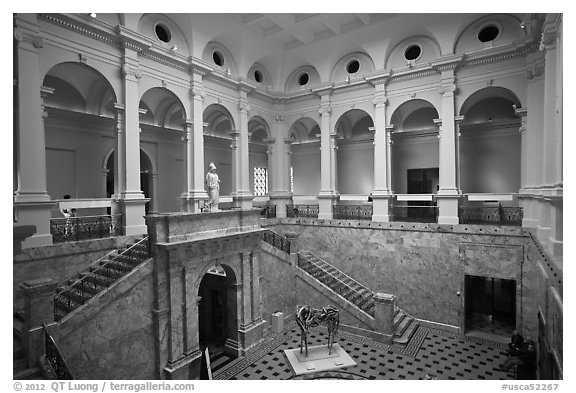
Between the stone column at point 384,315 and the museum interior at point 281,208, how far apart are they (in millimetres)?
68

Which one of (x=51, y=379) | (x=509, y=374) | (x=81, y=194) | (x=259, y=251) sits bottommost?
(x=509, y=374)

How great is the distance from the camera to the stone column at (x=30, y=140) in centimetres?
786

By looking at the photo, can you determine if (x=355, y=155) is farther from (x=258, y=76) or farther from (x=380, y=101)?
(x=258, y=76)

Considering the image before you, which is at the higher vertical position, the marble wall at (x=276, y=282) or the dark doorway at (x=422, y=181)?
the dark doorway at (x=422, y=181)

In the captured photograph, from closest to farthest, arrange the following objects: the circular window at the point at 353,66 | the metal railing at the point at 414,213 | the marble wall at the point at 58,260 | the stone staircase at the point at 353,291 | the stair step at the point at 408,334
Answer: the marble wall at the point at 58,260
the stair step at the point at 408,334
the stone staircase at the point at 353,291
the metal railing at the point at 414,213
the circular window at the point at 353,66

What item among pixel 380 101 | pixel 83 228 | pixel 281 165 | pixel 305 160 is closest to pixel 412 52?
pixel 380 101

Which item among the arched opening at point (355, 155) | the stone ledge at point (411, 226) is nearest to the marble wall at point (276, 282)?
the stone ledge at point (411, 226)

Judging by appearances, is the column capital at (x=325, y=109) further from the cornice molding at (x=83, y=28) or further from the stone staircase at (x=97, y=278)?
the stone staircase at (x=97, y=278)

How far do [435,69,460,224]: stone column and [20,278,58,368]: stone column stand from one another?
12.0m

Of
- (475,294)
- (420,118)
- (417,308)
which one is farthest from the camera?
(420,118)

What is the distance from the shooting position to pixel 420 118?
18.2m

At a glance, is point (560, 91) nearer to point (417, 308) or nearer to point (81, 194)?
point (417, 308)
